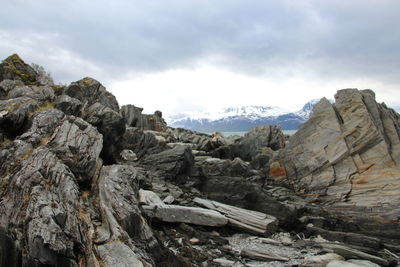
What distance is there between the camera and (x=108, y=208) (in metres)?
15.7

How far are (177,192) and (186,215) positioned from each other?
167 inches

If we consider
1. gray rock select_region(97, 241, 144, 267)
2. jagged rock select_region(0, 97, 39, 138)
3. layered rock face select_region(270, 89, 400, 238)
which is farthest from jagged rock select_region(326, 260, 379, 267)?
jagged rock select_region(0, 97, 39, 138)

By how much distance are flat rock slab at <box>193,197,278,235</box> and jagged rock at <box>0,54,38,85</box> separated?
863 inches

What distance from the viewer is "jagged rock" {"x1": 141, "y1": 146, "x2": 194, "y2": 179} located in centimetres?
3061

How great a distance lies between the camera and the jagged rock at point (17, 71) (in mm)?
33031

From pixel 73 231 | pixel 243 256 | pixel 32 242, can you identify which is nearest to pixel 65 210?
pixel 73 231

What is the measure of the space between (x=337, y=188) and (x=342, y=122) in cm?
814

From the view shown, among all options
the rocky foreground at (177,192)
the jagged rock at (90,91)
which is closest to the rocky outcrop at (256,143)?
the rocky foreground at (177,192)

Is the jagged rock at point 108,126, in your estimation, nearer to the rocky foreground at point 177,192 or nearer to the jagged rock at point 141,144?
the rocky foreground at point 177,192

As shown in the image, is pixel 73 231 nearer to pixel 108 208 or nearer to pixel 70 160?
pixel 108 208

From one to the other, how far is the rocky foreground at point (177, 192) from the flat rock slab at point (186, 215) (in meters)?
0.07

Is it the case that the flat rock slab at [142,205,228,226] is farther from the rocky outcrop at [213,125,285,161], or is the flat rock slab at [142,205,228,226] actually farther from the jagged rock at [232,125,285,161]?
the jagged rock at [232,125,285,161]

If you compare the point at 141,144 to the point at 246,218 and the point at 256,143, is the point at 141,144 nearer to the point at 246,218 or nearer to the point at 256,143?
the point at 246,218

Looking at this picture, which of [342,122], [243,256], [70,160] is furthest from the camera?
[342,122]
